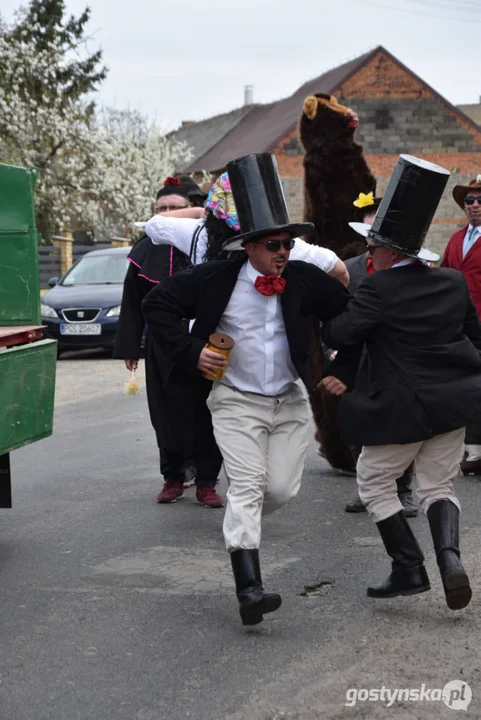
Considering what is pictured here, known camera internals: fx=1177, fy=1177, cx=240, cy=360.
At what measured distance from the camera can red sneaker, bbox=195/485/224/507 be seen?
7.54 m

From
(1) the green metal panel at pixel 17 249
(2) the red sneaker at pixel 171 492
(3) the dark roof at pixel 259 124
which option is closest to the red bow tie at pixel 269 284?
(1) the green metal panel at pixel 17 249

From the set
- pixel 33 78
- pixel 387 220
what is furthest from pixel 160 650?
pixel 33 78

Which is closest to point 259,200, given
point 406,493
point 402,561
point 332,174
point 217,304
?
point 217,304

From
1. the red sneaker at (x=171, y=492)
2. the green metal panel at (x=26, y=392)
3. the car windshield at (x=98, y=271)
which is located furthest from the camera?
the car windshield at (x=98, y=271)

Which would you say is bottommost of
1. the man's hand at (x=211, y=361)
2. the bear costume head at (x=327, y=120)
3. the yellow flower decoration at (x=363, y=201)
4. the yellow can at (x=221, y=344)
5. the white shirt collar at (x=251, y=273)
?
the man's hand at (x=211, y=361)

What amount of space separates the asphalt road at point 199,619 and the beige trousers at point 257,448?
0.49m

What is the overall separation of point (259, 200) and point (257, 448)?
1.09 m

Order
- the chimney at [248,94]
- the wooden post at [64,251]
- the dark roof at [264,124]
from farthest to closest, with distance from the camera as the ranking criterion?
the chimney at [248,94], the dark roof at [264,124], the wooden post at [64,251]

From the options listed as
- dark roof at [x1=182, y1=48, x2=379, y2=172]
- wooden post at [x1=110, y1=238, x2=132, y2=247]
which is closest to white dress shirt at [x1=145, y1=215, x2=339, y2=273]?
wooden post at [x1=110, y1=238, x2=132, y2=247]

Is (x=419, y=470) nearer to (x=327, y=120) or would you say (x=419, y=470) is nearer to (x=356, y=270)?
(x=356, y=270)

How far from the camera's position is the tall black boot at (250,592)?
188 inches

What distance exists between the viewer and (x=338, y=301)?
5289 mm

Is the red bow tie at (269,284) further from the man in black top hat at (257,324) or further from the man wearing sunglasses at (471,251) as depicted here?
the man wearing sunglasses at (471,251)

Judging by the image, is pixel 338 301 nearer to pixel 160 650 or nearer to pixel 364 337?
pixel 364 337
